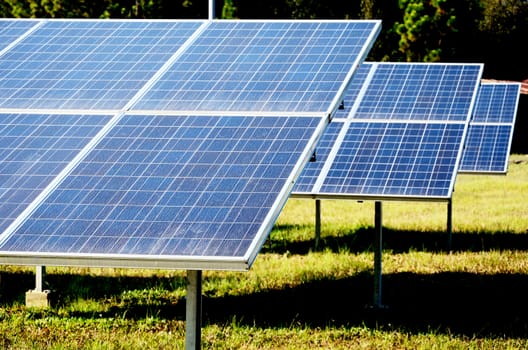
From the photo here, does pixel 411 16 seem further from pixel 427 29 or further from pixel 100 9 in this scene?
pixel 100 9

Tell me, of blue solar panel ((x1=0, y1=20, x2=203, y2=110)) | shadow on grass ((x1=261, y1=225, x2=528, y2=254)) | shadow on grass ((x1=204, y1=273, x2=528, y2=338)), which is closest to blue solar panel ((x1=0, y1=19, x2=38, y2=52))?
blue solar panel ((x1=0, y1=20, x2=203, y2=110))

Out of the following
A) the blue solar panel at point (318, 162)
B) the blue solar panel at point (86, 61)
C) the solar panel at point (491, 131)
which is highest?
the blue solar panel at point (86, 61)

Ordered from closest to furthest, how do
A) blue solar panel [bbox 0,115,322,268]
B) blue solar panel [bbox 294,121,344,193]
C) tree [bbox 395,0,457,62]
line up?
blue solar panel [bbox 0,115,322,268], blue solar panel [bbox 294,121,344,193], tree [bbox 395,0,457,62]

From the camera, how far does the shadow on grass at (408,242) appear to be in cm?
1611

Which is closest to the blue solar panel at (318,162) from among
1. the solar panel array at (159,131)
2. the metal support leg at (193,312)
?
the solar panel array at (159,131)

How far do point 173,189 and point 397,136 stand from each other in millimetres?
7049

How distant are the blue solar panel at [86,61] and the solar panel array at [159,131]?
0.02 meters

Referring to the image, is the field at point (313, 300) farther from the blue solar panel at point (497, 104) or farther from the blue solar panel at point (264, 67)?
the blue solar panel at point (497, 104)

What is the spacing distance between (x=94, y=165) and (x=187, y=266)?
5.46 feet

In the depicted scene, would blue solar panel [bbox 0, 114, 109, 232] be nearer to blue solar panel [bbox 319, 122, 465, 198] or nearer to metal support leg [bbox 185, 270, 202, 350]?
metal support leg [bbox 185, 270, 202, 350]

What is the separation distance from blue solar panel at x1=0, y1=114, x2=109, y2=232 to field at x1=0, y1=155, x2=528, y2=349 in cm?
247

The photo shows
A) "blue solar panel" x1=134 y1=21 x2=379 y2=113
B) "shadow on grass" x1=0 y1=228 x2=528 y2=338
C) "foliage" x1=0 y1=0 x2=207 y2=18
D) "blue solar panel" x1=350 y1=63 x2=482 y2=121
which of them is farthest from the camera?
"foliage" x1=0 y1=0 x2=207 y2=18

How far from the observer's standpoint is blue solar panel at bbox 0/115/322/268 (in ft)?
20.2

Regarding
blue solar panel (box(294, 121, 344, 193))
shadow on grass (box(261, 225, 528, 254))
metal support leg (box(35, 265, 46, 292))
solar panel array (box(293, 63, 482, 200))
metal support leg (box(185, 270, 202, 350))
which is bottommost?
shadow on grass (box(261, 225, 528, 254))
